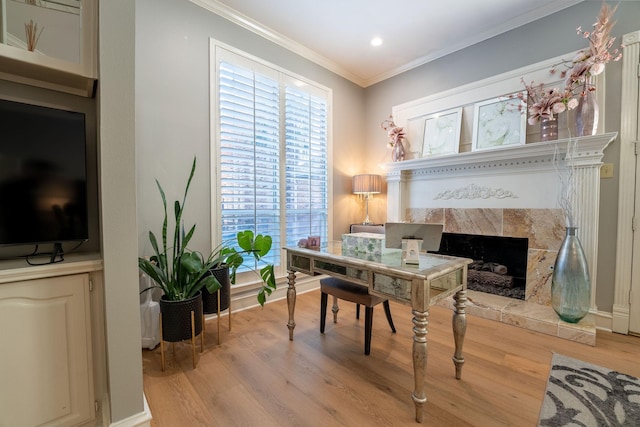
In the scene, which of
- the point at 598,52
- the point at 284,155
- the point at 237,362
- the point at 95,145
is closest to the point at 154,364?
the point at 237,362

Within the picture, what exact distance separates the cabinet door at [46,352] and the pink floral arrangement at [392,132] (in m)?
3.49

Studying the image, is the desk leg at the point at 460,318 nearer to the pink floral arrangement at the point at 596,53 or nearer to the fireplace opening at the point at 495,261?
the fireplace opening at the point at 495,261

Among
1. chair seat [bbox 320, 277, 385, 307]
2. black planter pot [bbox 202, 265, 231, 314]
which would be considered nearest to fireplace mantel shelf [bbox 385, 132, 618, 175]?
chair seat [bbox 320, 277, 385, 307]

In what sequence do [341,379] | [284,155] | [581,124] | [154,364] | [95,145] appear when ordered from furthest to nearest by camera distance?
[284,155]
[581,124]
[154,364]
[341,379]
[95,145]

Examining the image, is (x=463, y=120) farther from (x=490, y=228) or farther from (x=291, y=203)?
(x=291, y=203)

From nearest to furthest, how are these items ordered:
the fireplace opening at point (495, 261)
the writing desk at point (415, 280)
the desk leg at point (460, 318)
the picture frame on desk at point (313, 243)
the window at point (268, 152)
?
1. the writing desk at point (415, 280)
2. the desk leg at point (460, 318)
3. the picture frame on desk at point (313, 243)
4. the window at point (268, 152)
5. the fireplace opening at point (495, 261)

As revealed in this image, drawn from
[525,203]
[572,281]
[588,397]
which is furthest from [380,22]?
[588,397]

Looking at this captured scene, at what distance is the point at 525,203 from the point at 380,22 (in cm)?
245

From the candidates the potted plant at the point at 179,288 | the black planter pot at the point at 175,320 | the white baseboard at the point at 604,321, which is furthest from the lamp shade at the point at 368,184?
the black planter pot at the point at 175,320

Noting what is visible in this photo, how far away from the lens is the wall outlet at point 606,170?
7.52ft

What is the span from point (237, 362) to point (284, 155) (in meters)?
2.17

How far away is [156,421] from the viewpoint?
1354mm

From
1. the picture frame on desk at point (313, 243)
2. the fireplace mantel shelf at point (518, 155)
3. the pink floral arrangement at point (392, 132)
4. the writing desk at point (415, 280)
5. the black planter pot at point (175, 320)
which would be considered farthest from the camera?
the pink floral arrangement at point (392, 132)

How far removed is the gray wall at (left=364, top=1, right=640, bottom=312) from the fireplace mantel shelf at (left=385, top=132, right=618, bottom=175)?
0.22 m
